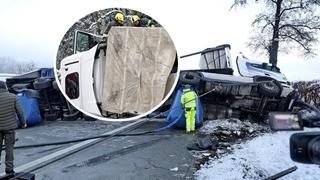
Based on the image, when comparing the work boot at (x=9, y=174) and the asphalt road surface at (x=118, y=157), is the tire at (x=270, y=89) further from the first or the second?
the work boot at (x=9, y=174)

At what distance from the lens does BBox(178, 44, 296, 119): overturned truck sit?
11.0 meters

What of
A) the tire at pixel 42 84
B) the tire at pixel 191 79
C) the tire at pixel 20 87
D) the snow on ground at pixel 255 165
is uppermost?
the tire at pixel 191 79

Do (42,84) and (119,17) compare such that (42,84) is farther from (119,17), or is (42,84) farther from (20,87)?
(119,17)

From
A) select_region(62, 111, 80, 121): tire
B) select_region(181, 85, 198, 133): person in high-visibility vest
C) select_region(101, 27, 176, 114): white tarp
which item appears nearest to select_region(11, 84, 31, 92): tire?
select_region(62, 111, 80, 121): tire

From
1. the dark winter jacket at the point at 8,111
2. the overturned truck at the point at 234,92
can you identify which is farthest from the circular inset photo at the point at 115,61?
the overturned truck at the point at 234,92

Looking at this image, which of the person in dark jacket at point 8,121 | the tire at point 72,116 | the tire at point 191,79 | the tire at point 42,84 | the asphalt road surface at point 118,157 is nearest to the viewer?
the person in dark jacket at point 8,121

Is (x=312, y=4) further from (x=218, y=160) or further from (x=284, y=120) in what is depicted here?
(x=284, y=120)

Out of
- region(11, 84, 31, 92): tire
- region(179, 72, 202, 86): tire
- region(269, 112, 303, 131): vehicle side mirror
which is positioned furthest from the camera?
region(11, 84, 31, 92): tire

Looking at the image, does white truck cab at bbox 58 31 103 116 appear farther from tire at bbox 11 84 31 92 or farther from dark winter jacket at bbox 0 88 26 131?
tire at bbox 11 84 31 92

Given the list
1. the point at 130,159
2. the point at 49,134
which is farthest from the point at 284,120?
the point at 49,134

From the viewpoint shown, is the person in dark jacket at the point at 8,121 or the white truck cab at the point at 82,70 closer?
the white truck cab at the point at 82,70

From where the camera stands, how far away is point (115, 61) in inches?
148

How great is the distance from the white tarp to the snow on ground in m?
2.31

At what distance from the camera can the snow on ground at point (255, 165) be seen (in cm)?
582
